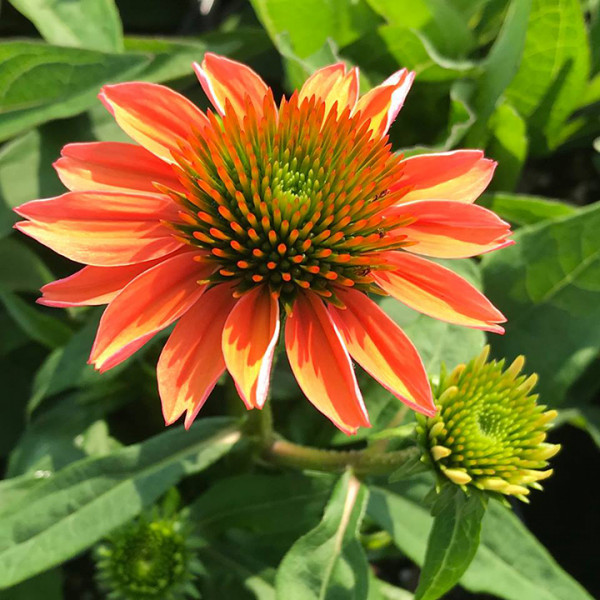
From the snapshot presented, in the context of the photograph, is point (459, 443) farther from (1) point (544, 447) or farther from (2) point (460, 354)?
(2) point (460, 354)

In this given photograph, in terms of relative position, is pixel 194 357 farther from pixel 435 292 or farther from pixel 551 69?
pixel 551 69

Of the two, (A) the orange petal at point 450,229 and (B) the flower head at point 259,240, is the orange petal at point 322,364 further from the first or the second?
(A) the orange petal at point 450,229

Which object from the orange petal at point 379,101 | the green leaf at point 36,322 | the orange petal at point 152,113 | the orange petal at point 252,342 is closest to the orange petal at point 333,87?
the orange petal at point 379,101

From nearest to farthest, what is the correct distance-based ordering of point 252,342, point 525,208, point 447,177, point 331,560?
point 252,342 → point 447,177 → point 331,560 → point 525,208

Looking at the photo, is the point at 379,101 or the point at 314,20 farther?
the point at 314,20

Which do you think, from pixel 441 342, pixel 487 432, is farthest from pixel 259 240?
pixel 441 342

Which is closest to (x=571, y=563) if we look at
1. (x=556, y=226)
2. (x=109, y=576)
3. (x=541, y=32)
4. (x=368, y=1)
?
(x=556, y=226)
